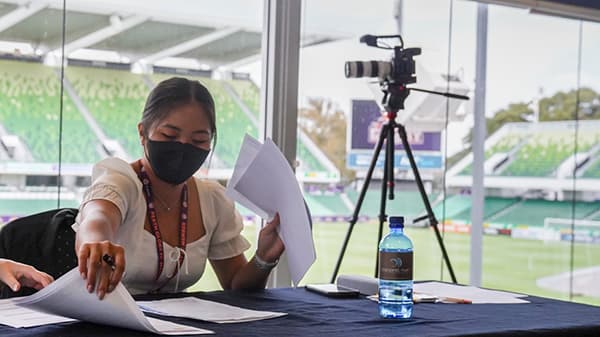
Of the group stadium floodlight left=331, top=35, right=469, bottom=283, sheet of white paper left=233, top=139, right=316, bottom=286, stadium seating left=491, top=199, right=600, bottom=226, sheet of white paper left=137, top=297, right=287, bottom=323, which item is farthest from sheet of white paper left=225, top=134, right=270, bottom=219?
stadium seating left=491, top=199, right=600, bottom=226

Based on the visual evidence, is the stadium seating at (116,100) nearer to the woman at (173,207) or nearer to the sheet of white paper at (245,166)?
the woman at (173,207)

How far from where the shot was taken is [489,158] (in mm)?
5520

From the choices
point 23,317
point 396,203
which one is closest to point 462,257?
point 396,203

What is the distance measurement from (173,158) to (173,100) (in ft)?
0.51

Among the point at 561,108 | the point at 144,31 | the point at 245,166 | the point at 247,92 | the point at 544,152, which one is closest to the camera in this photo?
the point at 245,166

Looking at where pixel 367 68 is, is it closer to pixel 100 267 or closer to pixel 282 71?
pixel 282 71

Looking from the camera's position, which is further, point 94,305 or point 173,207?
point 173,207

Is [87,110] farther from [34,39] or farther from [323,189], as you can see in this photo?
[323,189]

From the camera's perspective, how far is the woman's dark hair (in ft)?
7.18

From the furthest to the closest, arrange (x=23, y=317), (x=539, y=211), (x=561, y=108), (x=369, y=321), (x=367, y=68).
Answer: (x=539, y=211)
(x=561, y=108)
(x=367, y=68)
(x=369, y=321)
(x=23, y=317)

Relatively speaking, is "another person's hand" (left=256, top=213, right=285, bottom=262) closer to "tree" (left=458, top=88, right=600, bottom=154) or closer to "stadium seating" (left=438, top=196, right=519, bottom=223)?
"stadium seating" (left=438, top=196, right=519, bottom=223)

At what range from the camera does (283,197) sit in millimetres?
2008

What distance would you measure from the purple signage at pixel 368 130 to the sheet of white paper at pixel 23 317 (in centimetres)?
349

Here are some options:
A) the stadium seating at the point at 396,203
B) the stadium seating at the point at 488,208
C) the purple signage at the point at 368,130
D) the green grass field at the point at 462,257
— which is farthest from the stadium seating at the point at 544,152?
the purple signage at the point at 368,130
